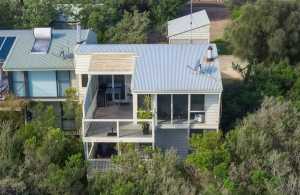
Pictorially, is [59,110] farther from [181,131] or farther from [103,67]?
[181,131]

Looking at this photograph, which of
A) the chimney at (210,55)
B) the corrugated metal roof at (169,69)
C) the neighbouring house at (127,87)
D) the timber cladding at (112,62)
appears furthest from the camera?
the chimney at (210,55)

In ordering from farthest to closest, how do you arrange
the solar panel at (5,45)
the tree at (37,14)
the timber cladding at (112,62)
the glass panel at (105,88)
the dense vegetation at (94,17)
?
the tree at (37,14) < the dense vegetation at (94,17) < the solar panel at (5,45) < the glass panel at (105,88) < the timber cladding at (112,62)

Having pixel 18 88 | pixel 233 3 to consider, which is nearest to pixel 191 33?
pixel 233 3

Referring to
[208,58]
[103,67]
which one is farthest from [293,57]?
[103,67]

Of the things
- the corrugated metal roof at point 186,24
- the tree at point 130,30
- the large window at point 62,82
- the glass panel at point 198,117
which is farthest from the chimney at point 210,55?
the corrugated metal roof at point 186,24

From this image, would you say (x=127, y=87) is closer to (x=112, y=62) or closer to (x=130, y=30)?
(x=112, y=62)

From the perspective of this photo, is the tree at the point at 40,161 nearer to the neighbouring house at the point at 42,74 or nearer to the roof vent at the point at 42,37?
the neighbouring house at the point at 42,74

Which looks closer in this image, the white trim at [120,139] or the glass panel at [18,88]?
the white trim at [120,139]

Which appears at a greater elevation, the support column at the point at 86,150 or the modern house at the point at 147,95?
the modern house at the point at 147,95
